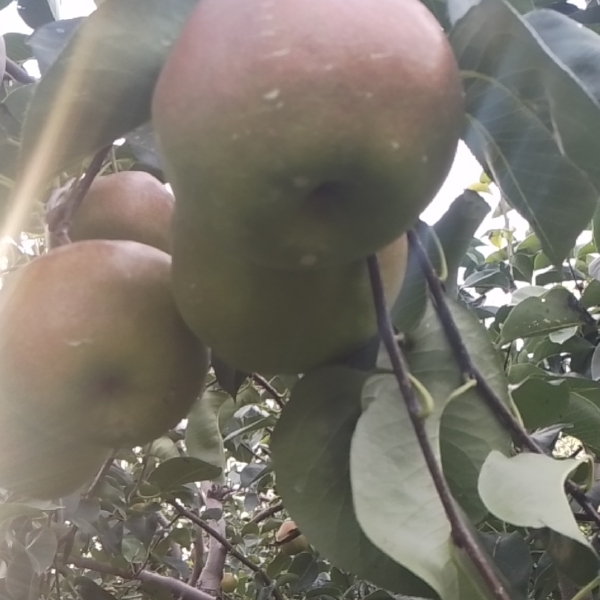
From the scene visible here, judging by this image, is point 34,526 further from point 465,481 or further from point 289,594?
point 465,481

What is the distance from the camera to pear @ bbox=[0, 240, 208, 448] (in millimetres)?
615

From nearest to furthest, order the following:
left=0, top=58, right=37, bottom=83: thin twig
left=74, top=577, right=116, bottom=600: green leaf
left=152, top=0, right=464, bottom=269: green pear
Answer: left=152, top=0, right=464, bottom=269: green pear < left=0, top=58, right=37, bottom=83: thin twig < left=74, top=577, right=116, bottom=600: green leaf

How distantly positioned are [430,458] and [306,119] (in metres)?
0.25

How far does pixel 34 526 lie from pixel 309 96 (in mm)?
1210

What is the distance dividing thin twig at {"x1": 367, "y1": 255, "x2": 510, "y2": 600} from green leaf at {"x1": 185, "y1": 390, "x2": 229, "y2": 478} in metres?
0.69

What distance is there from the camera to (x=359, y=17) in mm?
431

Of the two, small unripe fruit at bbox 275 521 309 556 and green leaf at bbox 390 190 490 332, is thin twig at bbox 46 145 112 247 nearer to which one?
green leaf at bbox 390 190 490 332

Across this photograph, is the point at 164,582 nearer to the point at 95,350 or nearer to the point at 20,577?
the point at 20,577

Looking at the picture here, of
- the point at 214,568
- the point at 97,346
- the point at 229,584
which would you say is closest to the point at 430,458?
the point at 97,346

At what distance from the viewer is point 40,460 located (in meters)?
0.74

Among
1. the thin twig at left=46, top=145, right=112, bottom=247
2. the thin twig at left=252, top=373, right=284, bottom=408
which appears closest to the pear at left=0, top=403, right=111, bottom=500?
the thin twig at left=46, top=145, right=112, bottom=247

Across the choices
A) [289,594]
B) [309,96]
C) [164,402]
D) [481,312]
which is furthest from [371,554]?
[289,594]

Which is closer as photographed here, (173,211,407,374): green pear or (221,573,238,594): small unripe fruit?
(173,211,407,374): green pear

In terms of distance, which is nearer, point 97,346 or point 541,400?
point 97,346
